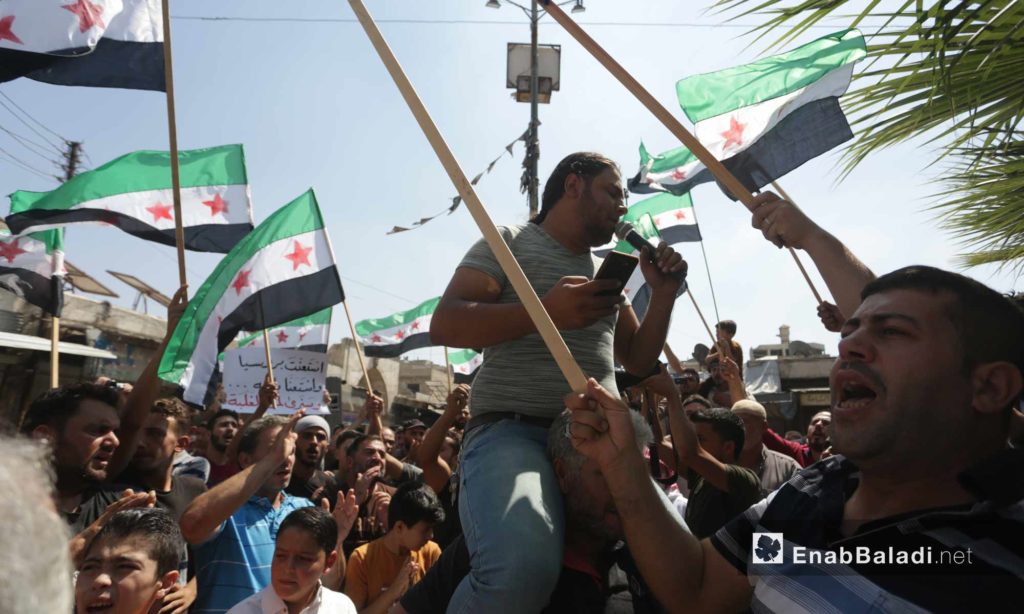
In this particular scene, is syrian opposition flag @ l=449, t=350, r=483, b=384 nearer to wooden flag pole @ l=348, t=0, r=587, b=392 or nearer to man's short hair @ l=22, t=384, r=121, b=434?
man's short hair @ l=22, t=384, r=121, b=434

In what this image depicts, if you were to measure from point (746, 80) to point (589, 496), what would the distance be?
3.10 meters

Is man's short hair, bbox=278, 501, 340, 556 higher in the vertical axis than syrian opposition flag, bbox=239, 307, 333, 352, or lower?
lower

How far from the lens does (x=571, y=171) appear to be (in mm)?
2529

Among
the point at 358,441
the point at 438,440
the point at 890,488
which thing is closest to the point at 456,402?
the point at 438,440

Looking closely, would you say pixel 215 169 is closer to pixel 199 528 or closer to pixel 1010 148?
pixel 199 528

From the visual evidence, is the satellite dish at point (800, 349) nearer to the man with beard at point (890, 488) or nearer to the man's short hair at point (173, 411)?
the man's short hair at point (173, 411)

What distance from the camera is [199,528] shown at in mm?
3646

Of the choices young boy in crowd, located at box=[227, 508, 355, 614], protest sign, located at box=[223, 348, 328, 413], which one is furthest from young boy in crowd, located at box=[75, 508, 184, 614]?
protest sign, located at box=[223, 348, 328, 413]

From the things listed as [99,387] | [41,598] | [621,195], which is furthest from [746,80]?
[41,598]

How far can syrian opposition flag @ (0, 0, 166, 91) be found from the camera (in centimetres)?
434

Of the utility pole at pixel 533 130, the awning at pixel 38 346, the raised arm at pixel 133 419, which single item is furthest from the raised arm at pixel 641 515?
the awning at pixel 38 346

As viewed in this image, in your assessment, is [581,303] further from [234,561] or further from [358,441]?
[358,441]

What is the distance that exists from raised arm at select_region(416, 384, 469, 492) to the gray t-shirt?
2660mm

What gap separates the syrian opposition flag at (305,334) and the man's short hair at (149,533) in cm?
553
